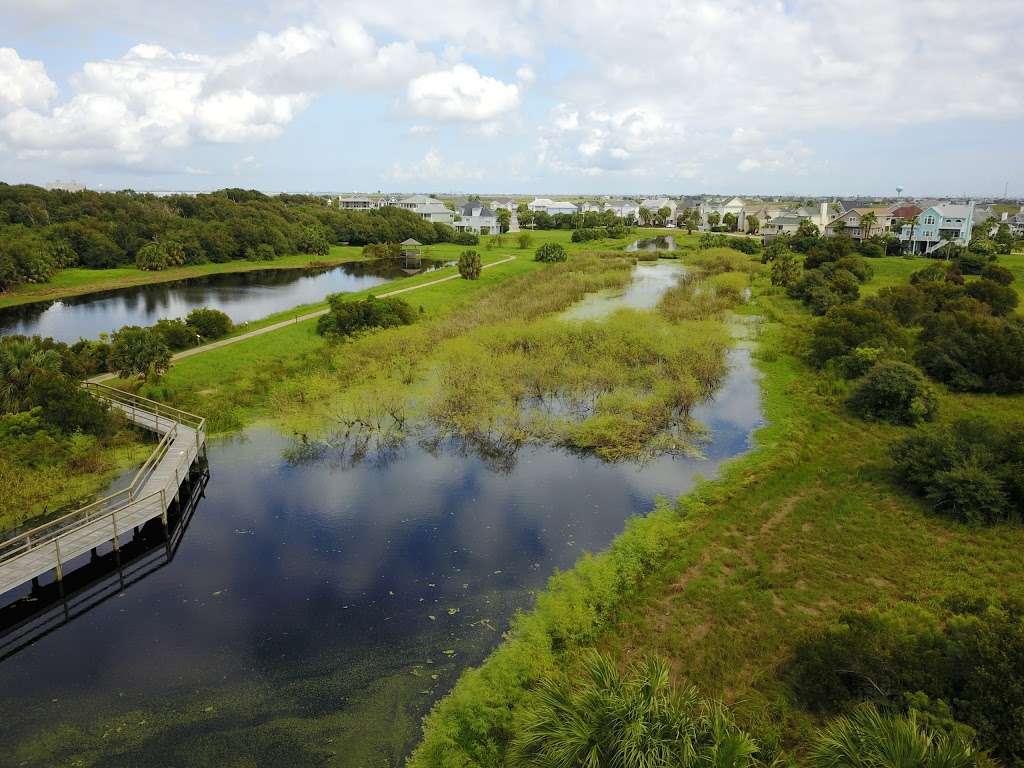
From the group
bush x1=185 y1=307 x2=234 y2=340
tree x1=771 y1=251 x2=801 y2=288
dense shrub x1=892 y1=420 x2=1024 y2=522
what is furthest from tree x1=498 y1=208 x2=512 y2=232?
dense shrub x1=892 y1=420 x2=1024 y2=522

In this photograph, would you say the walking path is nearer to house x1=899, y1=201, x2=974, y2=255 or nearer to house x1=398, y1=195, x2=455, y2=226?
house x1=899, y1=201, x2=974, y2=255

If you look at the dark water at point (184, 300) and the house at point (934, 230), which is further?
the house at point (934, 230)

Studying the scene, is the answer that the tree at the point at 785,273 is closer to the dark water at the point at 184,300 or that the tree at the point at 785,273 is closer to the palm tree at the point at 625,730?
the dark water at the point at 184,300

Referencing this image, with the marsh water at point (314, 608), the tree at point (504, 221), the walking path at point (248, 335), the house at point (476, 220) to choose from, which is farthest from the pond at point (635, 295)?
the tree at point (504, 221)

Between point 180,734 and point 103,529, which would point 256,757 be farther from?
point 103,529

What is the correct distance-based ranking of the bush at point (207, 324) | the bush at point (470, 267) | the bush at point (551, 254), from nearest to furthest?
the bush at point (207, 324) → the bush at point (470, 267) → the bush at point (551, 254)

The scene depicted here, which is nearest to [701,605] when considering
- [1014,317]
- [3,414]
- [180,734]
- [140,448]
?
[180,734]
